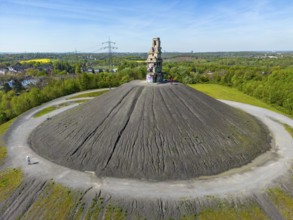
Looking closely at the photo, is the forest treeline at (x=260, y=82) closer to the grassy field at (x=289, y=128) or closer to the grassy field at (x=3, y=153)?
the grassy field at (x=289, y=128)

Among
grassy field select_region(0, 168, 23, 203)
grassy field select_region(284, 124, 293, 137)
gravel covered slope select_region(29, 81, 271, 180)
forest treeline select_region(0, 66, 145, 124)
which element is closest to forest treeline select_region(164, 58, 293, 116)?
grassy field select_region(284, 124, 293, 137)

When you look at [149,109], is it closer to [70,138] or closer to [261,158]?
[70,138]

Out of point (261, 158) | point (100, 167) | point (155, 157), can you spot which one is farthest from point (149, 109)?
point (261, 158)

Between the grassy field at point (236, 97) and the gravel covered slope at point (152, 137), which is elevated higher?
the gravel covered slope at point (152, 137)

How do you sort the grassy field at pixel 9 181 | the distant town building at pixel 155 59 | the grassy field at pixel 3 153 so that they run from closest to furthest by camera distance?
the grassy field at pixel 9 181 → the grassy field at pixel 3 153 → the distant town building at pixel 155 59

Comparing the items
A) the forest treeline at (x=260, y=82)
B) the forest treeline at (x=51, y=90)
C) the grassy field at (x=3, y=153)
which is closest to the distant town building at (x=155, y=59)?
the grassy field at (x=3, y=153)

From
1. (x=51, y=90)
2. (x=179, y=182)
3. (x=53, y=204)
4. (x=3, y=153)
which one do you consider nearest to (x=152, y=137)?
(x=179, y=182)
